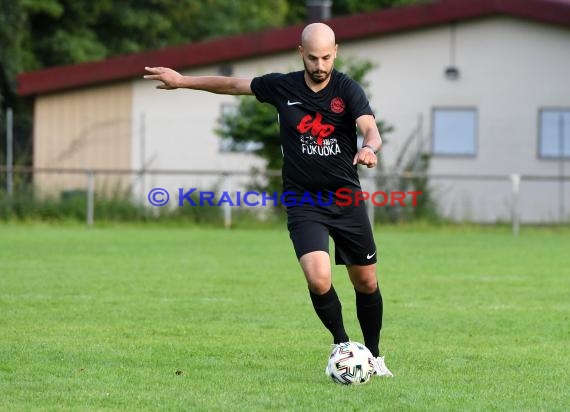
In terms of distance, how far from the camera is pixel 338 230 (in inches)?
310

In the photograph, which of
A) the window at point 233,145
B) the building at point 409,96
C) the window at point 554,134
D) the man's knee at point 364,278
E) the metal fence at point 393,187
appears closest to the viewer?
the man's knee at point 364,278

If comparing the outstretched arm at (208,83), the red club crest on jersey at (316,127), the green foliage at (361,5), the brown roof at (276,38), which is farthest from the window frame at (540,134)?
the red club crest on jersey at (316,127)

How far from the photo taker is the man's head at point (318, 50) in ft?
24.6

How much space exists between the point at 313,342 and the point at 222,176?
18298mm

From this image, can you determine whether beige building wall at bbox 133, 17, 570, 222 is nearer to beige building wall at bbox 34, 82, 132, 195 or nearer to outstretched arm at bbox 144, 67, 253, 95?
beige building wall at bbox 34, 82, 132, 195

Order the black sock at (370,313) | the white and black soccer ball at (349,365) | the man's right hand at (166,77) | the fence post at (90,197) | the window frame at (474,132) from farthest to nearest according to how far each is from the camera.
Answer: the window frame at (474,132) → the fence post at (90,197) → the man's right hand at (166,77) → the black sock at (370,313) → the white and black soccer ball at (349,365)

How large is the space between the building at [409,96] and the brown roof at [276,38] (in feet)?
0.09

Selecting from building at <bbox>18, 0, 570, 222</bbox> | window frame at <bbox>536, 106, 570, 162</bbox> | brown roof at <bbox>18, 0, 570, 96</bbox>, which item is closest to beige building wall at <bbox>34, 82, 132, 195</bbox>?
building at <bbox>18, 0, 570, 222</bbox>

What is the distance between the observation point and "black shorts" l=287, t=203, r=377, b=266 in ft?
25.6

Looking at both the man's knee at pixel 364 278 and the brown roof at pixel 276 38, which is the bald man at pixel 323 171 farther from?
the brown roof at pixel 276 38

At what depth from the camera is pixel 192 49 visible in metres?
31.4

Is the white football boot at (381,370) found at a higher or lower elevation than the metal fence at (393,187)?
lower

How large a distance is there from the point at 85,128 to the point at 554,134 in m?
11.2

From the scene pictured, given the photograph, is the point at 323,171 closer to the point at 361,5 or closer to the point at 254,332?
the point at 254,332
